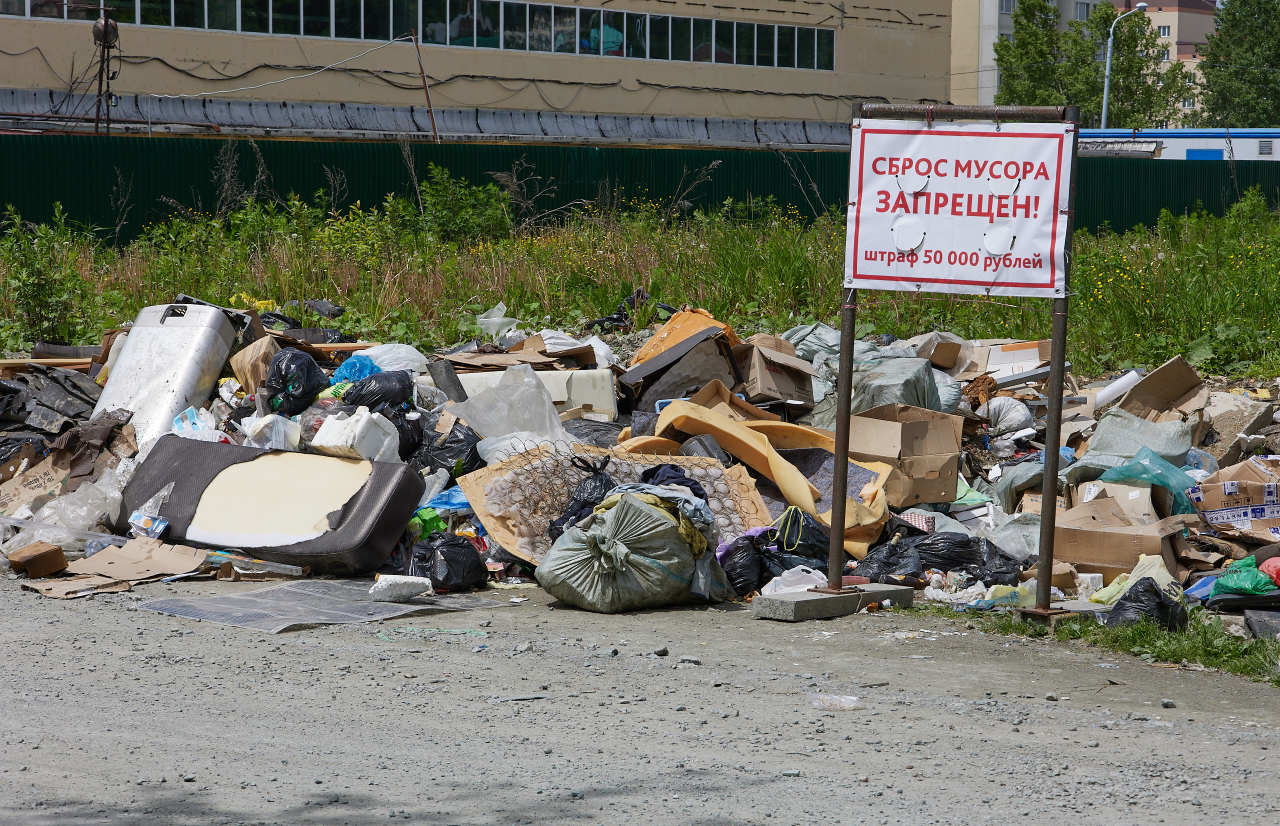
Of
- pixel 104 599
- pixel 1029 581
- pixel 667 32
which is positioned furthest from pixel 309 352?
pixel 667 32

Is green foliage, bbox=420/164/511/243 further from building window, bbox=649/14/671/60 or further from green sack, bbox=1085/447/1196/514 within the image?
building window, bbox=649/14/671/60

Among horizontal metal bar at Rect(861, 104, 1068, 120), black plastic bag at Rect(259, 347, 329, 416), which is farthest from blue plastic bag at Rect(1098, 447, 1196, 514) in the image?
black plastic bag at Rect(259, 347, 329, 416)

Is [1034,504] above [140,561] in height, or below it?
above

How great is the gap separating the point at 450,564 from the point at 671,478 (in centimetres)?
125

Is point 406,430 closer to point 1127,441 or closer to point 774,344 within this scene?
point 774,344

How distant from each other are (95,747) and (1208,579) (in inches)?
195

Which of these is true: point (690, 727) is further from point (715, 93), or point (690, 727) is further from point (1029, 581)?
point (715, 93)

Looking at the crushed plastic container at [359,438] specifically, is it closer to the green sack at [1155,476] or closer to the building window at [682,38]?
the green sack at [1155,476]

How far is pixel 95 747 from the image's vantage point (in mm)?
3889

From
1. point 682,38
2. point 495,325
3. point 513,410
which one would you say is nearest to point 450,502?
point 513,410

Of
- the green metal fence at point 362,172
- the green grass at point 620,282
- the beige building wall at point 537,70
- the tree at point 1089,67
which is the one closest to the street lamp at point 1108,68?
the tree at point 1089,67

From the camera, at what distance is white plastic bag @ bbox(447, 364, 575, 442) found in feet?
26.3

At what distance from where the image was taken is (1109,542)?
21.4 feet

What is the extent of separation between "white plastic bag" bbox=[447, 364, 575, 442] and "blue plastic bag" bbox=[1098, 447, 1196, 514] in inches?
125
